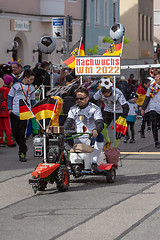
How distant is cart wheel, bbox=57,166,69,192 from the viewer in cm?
1087

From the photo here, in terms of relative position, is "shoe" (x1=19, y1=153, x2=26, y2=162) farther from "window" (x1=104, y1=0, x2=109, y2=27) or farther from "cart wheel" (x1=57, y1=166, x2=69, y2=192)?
"window" (x1=104, y1=0, x2=109, y2=27)

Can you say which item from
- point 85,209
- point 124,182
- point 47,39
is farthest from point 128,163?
point 47,39

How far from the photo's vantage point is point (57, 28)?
2559 centimetres

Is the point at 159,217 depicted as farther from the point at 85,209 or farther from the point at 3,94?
the point at 3,94

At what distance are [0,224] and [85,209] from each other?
1319 millimetres

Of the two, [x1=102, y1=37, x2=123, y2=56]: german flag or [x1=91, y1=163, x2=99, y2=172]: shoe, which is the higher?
[x1=102, y1=37, x2=123, y2=56]: german flag

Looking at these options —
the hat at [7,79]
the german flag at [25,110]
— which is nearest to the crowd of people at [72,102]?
the hat at [7,79]

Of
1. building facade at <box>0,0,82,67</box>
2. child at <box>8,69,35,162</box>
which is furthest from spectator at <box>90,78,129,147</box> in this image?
building facade at <box>0,0,82,67</box>

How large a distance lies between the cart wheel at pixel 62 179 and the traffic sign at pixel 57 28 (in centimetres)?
1471

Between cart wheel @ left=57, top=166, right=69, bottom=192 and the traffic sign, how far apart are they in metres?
14.7

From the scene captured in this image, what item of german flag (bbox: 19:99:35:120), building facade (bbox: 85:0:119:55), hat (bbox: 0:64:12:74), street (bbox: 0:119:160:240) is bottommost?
street (bbox: 0:119:160:240)

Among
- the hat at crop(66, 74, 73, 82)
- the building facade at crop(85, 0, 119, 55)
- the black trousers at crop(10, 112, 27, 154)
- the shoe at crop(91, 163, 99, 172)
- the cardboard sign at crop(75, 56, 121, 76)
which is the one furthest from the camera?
the building facade at crop(85, 0, 119, 55)

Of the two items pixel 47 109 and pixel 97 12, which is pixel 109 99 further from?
pixel 97 12

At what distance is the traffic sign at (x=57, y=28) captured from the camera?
25406 millimetres
